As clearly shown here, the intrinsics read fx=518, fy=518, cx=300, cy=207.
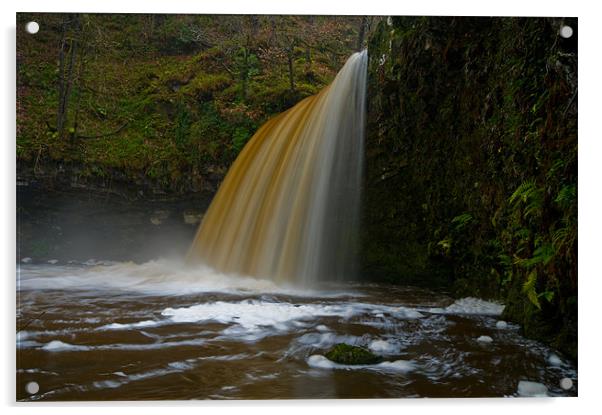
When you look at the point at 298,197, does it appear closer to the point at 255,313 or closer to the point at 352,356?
the point at 255,313

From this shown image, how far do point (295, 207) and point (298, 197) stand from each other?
77 millimetres

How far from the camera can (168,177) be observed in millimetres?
3436

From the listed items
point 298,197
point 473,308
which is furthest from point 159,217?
point 473,308

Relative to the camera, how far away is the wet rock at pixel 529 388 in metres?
2.50

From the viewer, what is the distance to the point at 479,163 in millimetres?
3141

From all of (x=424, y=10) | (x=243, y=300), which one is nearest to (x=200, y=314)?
(x=243, y=300)

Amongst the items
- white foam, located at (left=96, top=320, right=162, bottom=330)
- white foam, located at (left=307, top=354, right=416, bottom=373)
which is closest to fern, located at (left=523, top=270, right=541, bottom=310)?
white foam, located at (left=307, top=354, right=416, bottom=373)

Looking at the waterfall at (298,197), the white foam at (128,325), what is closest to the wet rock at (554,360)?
the waterfall at (298,197)

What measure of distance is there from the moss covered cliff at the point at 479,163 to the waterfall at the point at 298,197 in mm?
129

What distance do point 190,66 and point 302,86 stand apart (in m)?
0.66

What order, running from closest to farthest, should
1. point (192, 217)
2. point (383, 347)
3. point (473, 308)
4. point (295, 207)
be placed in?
point (383, 347) < point (473, 308) < point (295, 207) < point (192, 217)

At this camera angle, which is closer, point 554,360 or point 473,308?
point 554,360

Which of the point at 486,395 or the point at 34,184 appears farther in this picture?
the point at 34,184
